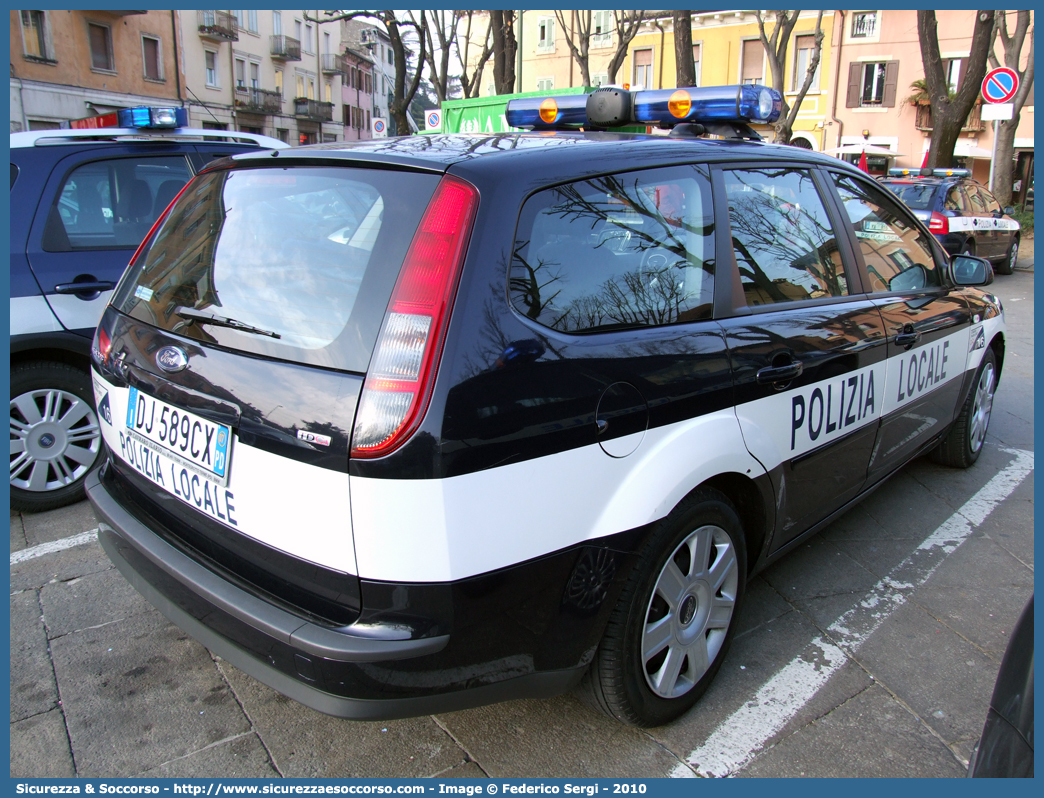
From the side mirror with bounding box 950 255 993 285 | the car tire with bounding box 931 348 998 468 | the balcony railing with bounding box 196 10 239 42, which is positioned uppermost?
the balcony railing with bounding box 196 10 239 42

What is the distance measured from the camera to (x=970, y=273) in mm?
3992

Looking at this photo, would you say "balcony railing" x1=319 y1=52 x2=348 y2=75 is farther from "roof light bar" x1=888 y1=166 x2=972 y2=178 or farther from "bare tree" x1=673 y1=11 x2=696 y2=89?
"roof light bar" x1=888 y1=166 x2=972 y2=178

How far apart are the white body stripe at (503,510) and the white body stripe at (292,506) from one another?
5cm

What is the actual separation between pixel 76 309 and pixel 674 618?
3.17 metres

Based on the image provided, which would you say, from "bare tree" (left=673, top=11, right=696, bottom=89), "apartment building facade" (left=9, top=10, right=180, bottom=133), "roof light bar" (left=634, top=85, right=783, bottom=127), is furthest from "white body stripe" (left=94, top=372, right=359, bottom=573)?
"apartment building facade" (left=9, top=10, right=180, bottom=133)

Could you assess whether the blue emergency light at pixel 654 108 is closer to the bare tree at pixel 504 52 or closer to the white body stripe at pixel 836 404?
the white body stripe at pixel 836 404

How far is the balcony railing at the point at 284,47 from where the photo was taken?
49.0m

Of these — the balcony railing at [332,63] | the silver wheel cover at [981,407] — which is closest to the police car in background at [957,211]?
the silver wheel cover at [981,407]

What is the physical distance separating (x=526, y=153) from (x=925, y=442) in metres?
2.84

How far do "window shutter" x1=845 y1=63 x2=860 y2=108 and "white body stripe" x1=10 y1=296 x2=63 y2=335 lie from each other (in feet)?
126

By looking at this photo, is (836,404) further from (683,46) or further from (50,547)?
(683,46)

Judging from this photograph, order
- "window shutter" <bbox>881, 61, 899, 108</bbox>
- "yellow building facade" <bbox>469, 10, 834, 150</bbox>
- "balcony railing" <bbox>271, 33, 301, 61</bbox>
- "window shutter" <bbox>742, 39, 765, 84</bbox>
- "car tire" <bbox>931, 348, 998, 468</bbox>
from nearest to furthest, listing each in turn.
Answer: "car tire" <bbox>931, 348, 998, 468</bbox>, "window shutter" <bbox>881, 61, 899, 108</bbox>, "yellow building facade" <bbox>469, 10, 834, 150</bbox>, "window shutter" <bbox>742, 39, 765, 84</bbox>, "balcony railing" <bbox>271, 33, 301, 61</bbox>

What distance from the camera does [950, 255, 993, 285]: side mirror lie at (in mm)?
3982

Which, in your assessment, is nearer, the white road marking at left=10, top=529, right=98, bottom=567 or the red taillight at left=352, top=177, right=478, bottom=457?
the red taillight at left=352, top=177, right=478, bottom=457
